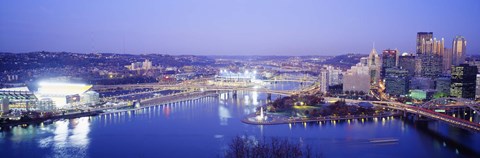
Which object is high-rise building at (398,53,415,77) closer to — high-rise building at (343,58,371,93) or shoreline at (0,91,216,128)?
high-rise building at (343,58,371,93)

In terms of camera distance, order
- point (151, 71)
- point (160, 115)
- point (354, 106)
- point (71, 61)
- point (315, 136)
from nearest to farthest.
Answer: point (315, 136) < point (160, 115) < point (354, 106) < point (71, 61) < point (151, 71)

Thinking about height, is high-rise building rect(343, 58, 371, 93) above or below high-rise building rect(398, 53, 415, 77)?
below

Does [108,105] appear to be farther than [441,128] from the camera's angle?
Yes

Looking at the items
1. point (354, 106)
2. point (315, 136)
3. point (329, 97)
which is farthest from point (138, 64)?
point (315, 136)

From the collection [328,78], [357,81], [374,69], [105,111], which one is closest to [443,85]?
[357,81]

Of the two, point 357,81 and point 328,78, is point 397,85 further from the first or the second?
point 328,78

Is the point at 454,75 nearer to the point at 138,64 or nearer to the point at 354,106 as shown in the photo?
the point at 354,106

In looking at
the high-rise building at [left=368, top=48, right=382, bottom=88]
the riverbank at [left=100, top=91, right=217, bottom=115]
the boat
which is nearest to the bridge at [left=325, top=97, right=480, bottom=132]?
the boat
